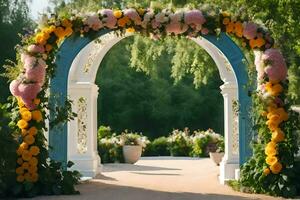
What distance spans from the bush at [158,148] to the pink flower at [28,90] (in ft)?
48.7

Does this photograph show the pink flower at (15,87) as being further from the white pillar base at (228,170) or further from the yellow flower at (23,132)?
the white pillar base at (228,170)

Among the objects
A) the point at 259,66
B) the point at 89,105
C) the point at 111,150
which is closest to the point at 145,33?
the point at 259,66

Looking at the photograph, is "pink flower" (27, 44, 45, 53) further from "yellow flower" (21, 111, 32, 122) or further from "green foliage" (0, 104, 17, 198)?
"green foliage" (0, 104, 17, 198)

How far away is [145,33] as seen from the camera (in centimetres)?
1020

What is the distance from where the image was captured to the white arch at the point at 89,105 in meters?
12.4

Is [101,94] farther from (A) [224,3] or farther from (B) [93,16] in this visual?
(B) [93,16]

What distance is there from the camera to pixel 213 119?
Result: 110ft

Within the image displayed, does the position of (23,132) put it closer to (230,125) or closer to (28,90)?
(28,90)

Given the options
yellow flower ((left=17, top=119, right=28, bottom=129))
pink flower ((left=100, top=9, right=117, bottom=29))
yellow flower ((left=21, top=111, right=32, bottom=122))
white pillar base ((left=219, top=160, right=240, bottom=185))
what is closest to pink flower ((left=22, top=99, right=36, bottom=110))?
yellow flower ((left=21, top=111, right=32, bottom=122))

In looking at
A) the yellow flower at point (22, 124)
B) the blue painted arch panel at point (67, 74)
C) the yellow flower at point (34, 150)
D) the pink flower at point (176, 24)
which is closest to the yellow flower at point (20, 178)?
the yellow flower at point (34, 150)

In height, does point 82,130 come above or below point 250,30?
below

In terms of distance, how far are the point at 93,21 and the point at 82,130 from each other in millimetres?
3961

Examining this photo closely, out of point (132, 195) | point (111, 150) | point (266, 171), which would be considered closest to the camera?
point (132, 195)

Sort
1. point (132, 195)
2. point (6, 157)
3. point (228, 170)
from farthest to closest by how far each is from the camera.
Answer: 1. point (228, 170)
2. point (132, 195)
3. point (6, 157)
